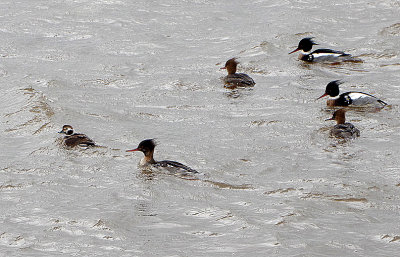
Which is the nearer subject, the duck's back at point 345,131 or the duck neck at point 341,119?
the duck's back at point 345,131

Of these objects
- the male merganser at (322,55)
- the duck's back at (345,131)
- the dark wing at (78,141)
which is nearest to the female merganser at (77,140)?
the dark wing at (78,141)

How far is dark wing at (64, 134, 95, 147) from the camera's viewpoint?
1399 centimetres

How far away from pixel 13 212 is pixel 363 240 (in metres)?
5.06

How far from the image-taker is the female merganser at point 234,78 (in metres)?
18.0

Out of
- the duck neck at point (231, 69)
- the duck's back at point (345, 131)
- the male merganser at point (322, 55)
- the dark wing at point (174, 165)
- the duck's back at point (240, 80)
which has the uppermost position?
the male merganser at point (322, 55)

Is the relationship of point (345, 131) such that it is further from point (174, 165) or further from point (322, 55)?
point (322, 55)

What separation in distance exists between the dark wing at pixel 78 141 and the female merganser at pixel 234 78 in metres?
4.87

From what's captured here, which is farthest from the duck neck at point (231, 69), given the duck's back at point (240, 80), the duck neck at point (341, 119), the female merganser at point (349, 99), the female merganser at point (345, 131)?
the female merganser at point (345, 131)

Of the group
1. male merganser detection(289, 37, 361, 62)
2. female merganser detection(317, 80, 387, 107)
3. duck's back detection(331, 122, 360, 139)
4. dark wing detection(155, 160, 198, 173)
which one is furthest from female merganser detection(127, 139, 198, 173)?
male merganser detection(289, 37, 361, 62)

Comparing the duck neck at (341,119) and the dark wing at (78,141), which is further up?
the duck neck at (341,119)

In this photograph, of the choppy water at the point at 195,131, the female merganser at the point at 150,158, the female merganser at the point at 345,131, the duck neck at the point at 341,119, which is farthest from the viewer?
the duck neck at the point at 341,119

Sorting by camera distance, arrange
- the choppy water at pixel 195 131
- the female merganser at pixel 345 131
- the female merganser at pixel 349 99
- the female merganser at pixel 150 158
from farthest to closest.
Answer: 1. the female merganser at pixel 349 99
2. the female merganser at pixel 345 131
3. the female merganser at pixel 150 158
4. the choppy water at pixel 195 131

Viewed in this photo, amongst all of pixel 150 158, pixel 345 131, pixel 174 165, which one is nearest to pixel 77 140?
pixel 150 158

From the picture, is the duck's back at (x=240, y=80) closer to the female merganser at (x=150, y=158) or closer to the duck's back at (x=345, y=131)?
the duck's back at (x=345, y=131)
